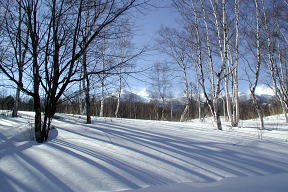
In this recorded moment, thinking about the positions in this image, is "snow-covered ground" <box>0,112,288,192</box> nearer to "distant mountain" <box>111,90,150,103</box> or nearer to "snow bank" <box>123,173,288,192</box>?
"snow bank" <box>123,173,288,192</box>

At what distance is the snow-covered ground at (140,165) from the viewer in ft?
5.62

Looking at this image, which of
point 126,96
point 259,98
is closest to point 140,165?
point 126,96

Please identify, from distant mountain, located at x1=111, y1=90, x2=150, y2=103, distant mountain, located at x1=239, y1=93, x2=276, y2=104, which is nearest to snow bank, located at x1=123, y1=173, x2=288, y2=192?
distant mountain, located at x1=111, y1=90, x2=150, y2=103

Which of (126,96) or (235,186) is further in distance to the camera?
(126,96)

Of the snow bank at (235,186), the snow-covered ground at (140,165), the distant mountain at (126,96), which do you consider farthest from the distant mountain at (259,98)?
the snow bank at (235,186)

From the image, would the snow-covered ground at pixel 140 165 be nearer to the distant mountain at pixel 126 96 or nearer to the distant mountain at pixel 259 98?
the distant mountain at pixel 126 96

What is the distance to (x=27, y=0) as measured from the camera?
308cm

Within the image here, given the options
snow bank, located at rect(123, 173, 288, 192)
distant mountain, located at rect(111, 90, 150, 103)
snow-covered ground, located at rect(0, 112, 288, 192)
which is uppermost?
distant mountain, located at rect(111, 90, 150, 103)

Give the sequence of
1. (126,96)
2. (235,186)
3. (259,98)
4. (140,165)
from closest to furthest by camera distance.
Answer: (235,186) < (140,165) < (126,96) < (259,98)

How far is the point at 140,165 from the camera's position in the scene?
2.11m

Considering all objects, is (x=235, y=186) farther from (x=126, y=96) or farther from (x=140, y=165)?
(x=126, y=96)

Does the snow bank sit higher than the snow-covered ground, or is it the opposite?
the snow-covered ground

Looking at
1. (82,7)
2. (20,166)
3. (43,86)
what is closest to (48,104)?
(43,86)

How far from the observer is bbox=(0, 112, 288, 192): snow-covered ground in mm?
1714
